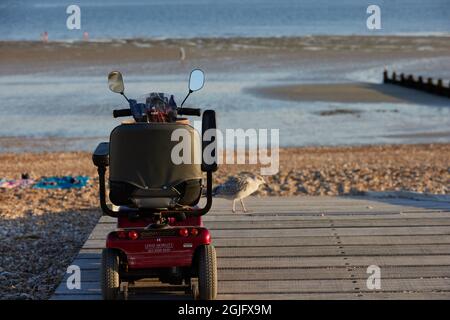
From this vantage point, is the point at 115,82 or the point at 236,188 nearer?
the point at 115,82

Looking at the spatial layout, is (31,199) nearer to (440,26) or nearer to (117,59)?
(117,59)

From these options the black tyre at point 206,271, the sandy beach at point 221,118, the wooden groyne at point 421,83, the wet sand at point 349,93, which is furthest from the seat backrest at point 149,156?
the wooden groyne at point 421,83

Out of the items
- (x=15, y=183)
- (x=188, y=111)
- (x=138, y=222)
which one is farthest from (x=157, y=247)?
(x=15, y=183)

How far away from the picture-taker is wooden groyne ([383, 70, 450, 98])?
28.0 meters

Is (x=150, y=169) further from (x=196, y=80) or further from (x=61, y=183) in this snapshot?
(x=61, y=183)

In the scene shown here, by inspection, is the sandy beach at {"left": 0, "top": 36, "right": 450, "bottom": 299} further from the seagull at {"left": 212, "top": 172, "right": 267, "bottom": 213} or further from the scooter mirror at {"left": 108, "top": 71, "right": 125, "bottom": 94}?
the scooter mirror at {"left": 108, "top": 71, "right": 125, "bottom": 94}

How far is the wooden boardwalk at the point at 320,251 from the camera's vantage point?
→ 5.77 m

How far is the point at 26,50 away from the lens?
46.2 metres

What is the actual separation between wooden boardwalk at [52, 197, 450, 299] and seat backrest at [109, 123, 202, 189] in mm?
823

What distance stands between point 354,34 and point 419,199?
5053 centimetres

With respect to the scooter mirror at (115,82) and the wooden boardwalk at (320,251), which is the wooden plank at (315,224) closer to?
the wooden boardwalk at (320,251)

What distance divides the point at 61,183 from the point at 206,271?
24.4ft

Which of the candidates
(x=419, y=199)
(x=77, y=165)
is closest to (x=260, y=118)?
(x=77, y=165)

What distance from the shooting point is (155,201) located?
5.35 metres
